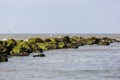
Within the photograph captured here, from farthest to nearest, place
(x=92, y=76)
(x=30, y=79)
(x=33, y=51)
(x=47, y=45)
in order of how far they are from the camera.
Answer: (x=47, y=45) < (x=33, y=51) < (x=92, y=76) < (x=30, y=79)

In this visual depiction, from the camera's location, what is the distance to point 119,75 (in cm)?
4419

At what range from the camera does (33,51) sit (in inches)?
3081

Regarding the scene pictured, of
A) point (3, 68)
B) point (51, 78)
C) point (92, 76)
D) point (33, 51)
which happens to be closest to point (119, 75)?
point (92, 76)

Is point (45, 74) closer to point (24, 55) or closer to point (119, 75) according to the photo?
point (119, 75)

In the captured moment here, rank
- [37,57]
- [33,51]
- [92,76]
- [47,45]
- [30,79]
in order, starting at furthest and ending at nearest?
[47,45] → [33,51] → [37,57] → [92,76] → [30,79]

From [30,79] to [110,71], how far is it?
411 inches

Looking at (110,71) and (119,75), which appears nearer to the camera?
(119,75)

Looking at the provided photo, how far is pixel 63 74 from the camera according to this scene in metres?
44.6

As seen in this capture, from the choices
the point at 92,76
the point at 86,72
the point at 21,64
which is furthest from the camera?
the point at 21,64

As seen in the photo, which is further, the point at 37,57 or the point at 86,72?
the point at 37,57

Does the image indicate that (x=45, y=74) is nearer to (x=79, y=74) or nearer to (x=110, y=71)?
(x=79, y=74)

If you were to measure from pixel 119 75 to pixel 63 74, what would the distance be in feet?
16.5

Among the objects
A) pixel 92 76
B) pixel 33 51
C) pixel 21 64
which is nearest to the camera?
pixel 92 76

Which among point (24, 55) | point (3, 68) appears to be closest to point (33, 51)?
point (24, 55)
